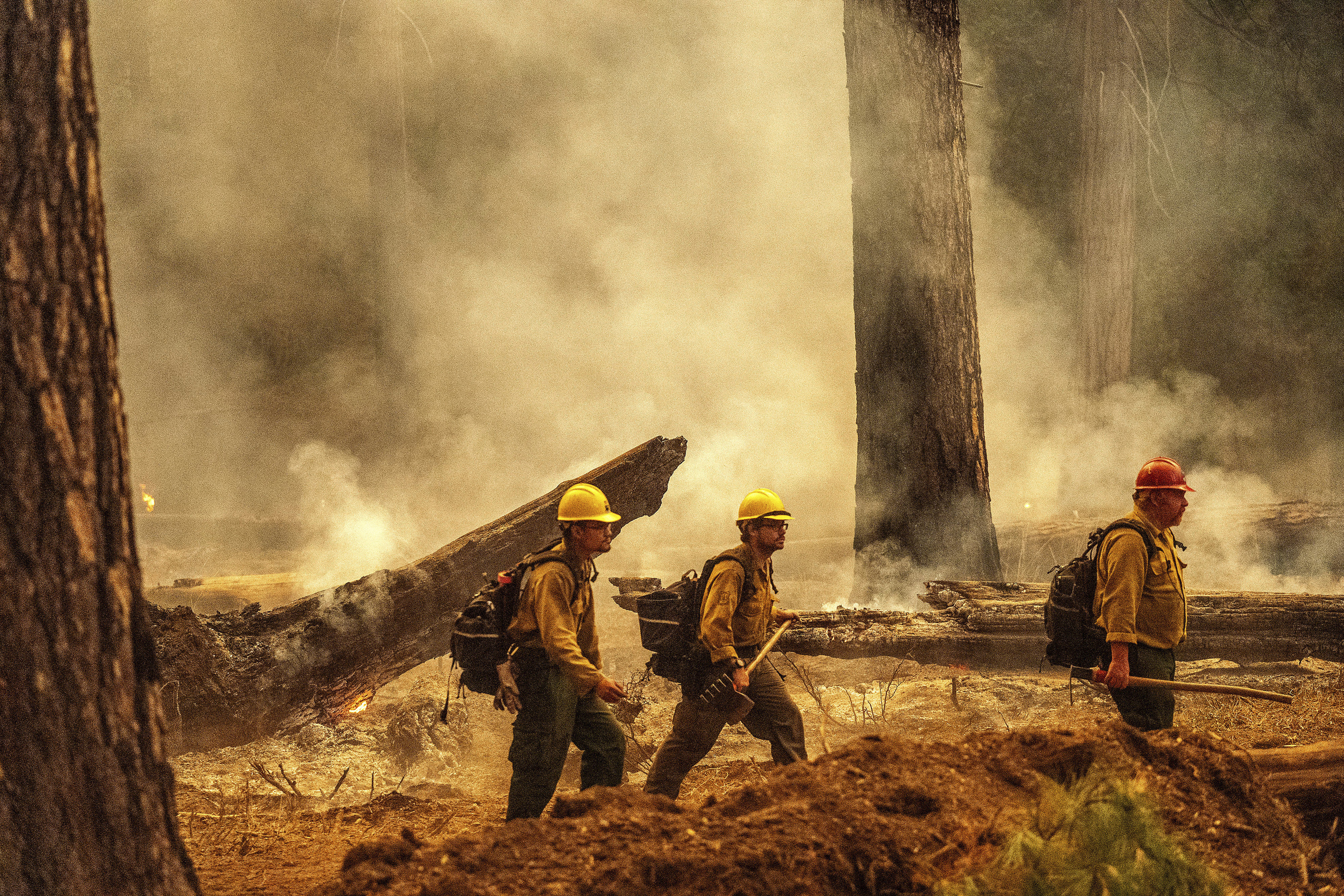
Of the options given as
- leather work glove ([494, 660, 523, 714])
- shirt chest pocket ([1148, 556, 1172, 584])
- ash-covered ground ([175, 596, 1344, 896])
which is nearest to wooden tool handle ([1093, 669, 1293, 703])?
ash-covered ground ([175, 596, 1344, 896])

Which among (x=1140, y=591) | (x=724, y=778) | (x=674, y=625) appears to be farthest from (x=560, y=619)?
(x=1140, y=591)

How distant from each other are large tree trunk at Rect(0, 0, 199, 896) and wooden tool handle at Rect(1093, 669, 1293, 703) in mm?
3860

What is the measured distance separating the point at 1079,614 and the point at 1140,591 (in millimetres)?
313

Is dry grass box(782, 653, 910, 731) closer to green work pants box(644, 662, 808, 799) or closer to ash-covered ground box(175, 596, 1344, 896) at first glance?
ash-covered ground box(175, 596, 1344, 896)

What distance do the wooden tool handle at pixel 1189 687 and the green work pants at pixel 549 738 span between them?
7.33ft

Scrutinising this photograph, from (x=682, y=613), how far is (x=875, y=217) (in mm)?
5143

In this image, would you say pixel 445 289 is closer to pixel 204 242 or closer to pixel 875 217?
pixel 204 242

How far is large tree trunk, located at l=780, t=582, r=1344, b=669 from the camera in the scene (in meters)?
6.30

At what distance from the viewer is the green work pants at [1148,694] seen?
444cm

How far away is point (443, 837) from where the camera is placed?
4695 mm

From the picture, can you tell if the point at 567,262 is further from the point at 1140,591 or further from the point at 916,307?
the point at 1140,591

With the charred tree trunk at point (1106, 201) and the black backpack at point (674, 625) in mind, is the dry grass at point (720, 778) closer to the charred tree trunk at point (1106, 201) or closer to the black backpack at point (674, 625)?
the black backpack at point (674, 625)

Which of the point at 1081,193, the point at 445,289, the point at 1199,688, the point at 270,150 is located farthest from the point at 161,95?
the point at 1199,688

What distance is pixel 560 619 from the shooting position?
407 centimetres
